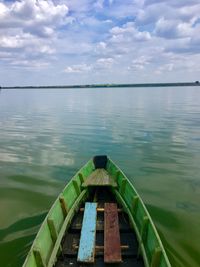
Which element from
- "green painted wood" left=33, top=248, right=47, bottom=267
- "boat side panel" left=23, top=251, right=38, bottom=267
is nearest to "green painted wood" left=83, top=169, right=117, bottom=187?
"green painted wood" left=33, top=248, right=47, bottom=267

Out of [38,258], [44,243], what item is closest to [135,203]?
[44,243]

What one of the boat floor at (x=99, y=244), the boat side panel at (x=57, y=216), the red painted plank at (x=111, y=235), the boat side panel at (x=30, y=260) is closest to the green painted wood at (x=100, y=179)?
the red painted plank at (x=111, y=235)

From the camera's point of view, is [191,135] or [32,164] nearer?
[32,164]

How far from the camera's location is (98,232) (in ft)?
32.3

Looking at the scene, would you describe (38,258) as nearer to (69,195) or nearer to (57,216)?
(57,216)

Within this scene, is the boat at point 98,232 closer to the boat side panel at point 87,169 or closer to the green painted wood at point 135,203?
the green painted wood at point 135,203

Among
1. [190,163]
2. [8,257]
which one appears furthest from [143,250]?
[190,163]

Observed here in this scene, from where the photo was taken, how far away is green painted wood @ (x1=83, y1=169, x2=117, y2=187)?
42.7 ft

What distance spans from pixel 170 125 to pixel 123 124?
19.0 feet

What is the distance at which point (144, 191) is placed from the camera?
49.9 ft

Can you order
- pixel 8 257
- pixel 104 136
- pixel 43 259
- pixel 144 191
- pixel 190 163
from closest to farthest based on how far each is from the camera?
pixel 43 259 < pixel 8 257 < pixel 144 191 < pixel 190 163 < pixel 104 136

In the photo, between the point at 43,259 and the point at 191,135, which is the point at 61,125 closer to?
the point at 191,135

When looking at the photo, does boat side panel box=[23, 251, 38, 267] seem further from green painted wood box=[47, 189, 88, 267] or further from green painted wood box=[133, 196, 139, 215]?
green painted wood box=[133, 196, 139, 215]

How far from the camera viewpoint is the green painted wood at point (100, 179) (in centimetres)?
1300
